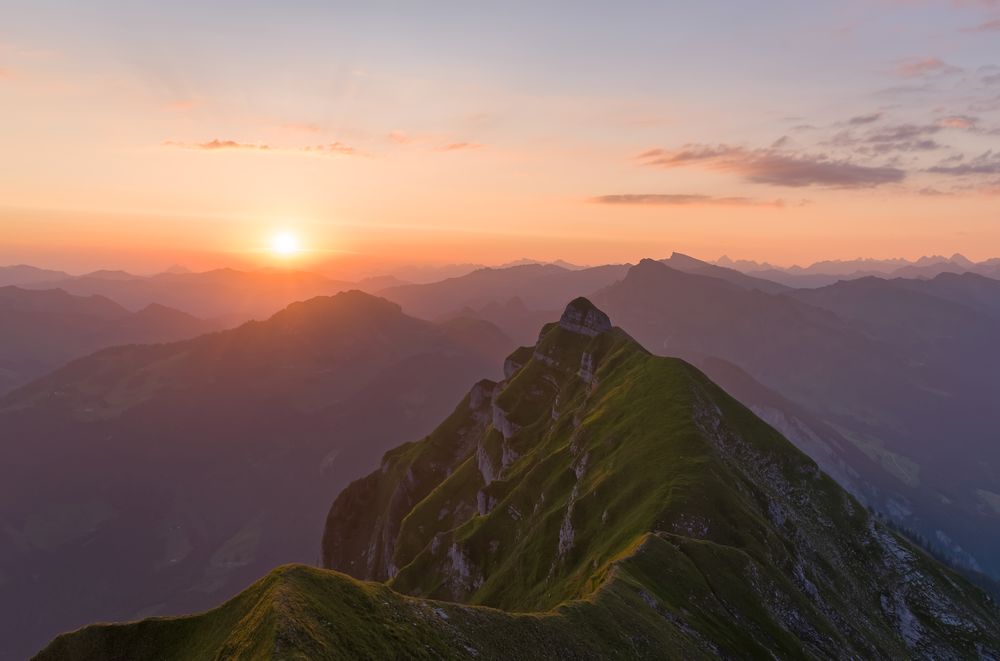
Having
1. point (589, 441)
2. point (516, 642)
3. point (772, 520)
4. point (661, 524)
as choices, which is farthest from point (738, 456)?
point (516, 642)

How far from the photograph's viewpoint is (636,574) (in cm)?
7225

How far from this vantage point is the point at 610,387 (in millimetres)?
159000

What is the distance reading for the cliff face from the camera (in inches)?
3031

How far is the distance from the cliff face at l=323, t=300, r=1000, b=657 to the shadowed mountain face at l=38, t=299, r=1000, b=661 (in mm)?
373

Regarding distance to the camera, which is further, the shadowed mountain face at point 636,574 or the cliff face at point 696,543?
the cliff face at point 696,543

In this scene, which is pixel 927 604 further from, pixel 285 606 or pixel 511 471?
pixel 285 606

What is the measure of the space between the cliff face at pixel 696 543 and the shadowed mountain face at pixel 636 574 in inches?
14.7

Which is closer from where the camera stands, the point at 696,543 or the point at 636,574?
the point at 636,574

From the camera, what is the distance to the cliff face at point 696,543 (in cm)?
7700

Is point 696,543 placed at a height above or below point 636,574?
below

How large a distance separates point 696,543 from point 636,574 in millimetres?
14911

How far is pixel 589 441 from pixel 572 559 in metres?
37.6

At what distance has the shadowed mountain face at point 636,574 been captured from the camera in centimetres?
4462

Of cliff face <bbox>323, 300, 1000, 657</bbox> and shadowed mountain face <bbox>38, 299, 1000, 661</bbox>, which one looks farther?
cliff face <bbox>323, 300, 1000, 657</bbox>
